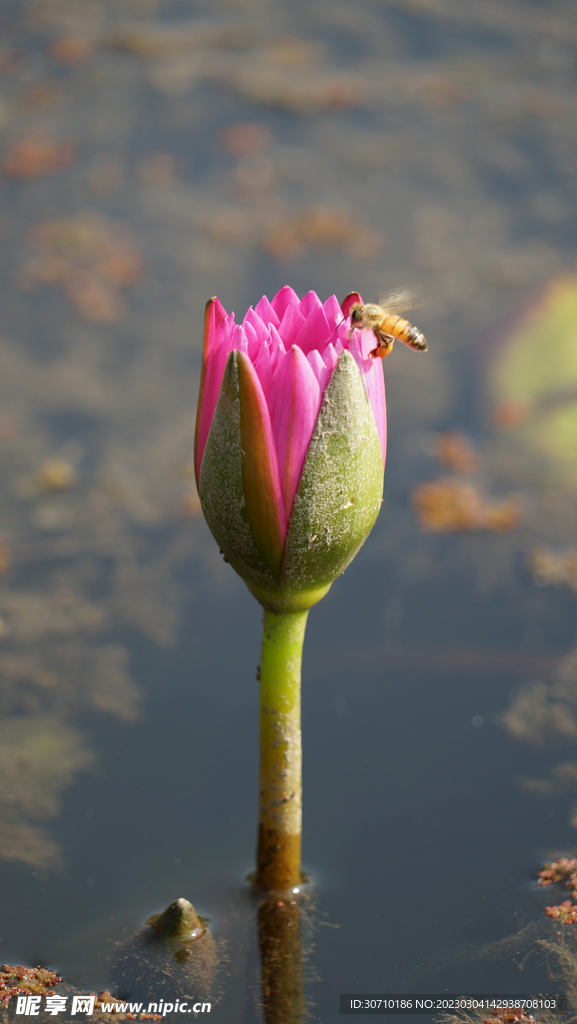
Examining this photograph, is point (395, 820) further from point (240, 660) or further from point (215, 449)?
point (215, 449)

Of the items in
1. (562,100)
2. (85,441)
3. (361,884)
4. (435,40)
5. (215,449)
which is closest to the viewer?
(215,449)

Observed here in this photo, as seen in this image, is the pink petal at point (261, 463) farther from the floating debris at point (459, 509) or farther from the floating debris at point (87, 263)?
the floating debris at point (87, 263)

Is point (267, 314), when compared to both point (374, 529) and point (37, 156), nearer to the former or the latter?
point (374, 529)

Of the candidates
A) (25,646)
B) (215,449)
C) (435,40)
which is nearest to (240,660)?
(25,646)

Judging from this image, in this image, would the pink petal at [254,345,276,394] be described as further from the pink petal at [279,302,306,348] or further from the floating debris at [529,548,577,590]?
the floating debris at [529,548,577,590]

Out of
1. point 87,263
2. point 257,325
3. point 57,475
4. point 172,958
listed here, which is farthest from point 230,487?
point 87,263

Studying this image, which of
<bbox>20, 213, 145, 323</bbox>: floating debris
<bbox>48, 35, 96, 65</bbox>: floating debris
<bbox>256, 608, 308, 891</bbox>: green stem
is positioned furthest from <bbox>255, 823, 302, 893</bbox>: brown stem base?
<bbox>48, 35, 96, 65</bbox>: floating debris
